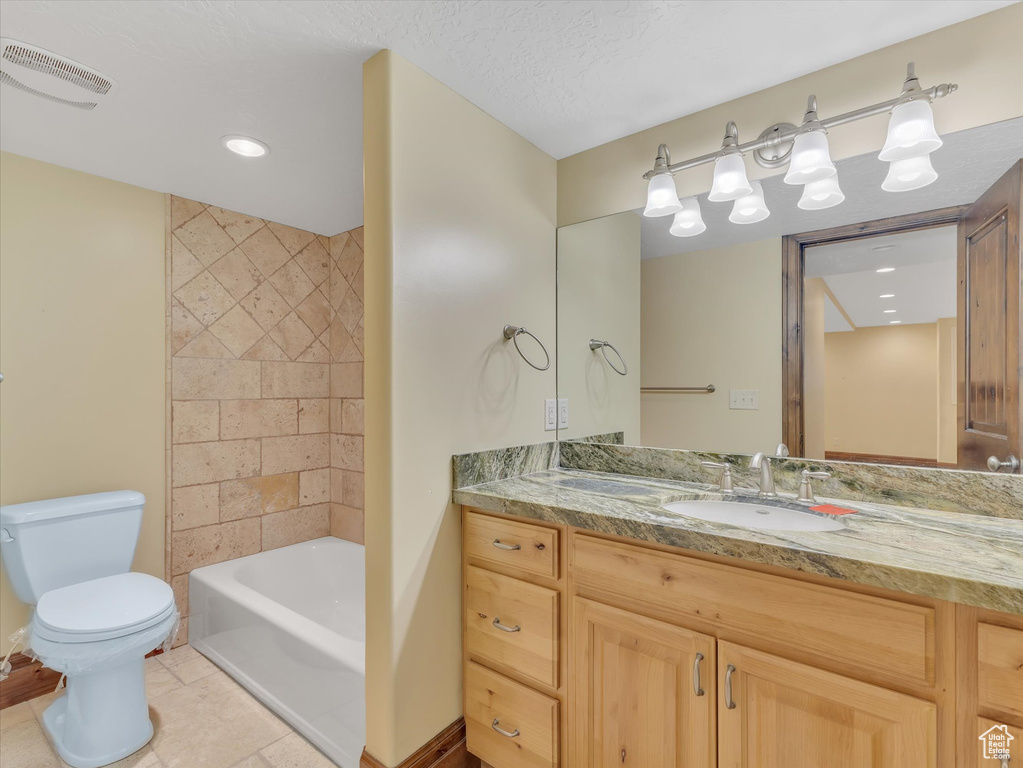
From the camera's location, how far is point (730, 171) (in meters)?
1.58

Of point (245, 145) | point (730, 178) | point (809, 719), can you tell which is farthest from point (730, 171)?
point (245, 145)

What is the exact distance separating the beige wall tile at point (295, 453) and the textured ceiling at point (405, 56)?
153cm

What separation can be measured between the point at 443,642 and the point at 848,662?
3.74 ft

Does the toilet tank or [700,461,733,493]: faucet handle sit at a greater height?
[700,461,733,493]: faucet handle

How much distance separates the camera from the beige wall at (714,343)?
5.55ft

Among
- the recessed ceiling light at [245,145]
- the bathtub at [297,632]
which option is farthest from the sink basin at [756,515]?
the recessed ceiling light at [245,145]

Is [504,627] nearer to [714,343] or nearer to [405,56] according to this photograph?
[714,343]

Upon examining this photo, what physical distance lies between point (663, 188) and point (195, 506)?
2.64m

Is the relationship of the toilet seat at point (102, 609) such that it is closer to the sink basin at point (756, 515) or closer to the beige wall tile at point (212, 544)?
the beige wall tile at point (212, 544)

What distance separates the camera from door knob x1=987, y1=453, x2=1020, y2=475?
51.0 inches

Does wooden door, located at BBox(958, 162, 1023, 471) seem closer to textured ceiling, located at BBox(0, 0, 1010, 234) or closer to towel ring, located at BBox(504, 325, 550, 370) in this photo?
textured ceiling, located at BBox(0, 0, 1010, 234)

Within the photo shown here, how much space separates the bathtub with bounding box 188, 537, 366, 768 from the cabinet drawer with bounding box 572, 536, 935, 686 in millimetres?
935

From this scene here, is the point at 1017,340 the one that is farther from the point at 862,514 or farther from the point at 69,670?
the point at 69,670

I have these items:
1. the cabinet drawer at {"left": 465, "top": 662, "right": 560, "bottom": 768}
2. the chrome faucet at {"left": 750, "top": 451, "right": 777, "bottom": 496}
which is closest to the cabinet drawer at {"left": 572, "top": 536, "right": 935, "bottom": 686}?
the cabinet drawer at {"left": 465, "top": 662, "right": 560, "bottom": 768}
